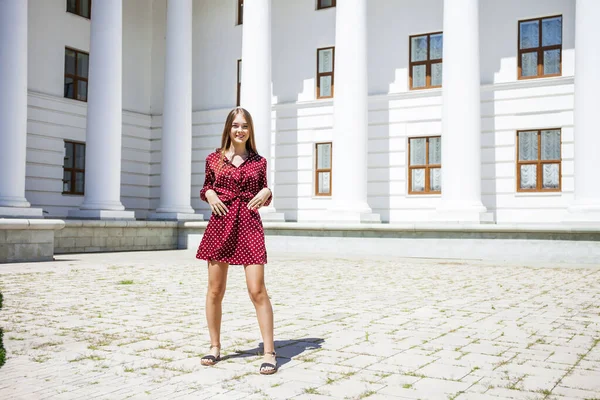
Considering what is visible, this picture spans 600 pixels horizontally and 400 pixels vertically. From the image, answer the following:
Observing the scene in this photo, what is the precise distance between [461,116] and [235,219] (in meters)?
17.1

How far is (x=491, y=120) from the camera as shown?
962 inches

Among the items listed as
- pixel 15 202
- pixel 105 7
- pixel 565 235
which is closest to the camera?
pixel 565 235

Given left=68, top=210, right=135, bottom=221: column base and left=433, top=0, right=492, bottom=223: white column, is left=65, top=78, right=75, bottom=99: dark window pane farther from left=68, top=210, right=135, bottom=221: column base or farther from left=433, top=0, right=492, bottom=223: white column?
left=433, top=0, right=492, bottom=223: white column

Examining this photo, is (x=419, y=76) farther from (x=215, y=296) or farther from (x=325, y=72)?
(x=215, y=296)

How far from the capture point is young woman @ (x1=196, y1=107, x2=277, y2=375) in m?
5.41

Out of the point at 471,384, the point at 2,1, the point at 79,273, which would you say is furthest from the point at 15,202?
the point at 471,384

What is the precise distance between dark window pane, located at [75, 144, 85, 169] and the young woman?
80.6 feet

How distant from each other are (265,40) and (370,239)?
8348 mm

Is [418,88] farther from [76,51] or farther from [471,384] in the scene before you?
[471,384]

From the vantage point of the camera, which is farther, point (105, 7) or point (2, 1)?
point (105, 7)

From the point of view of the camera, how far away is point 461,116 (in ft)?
70.0

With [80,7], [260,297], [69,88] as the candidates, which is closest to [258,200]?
[260,297]

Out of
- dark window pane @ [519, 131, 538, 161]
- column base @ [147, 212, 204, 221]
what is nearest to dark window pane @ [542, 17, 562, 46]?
dark window pane @ [519, 131, 538, 161]

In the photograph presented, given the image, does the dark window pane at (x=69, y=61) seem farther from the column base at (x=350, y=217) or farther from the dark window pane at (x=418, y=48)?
the dark window pane at (x=418, y=48)
